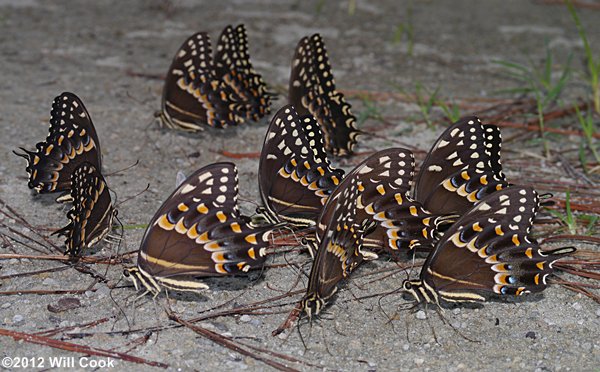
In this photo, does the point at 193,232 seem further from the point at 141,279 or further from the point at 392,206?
the point at 392,206

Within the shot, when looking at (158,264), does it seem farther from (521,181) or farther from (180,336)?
(521,181)

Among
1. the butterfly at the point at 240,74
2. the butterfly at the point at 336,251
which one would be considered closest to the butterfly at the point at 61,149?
the butterfly at the point at 240,74

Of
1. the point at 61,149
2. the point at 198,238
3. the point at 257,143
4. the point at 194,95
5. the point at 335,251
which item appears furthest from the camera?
the point at 257,143

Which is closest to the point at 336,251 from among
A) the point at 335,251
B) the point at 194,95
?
the point at 335,251

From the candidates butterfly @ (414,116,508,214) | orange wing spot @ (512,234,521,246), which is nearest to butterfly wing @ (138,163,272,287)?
butterfly @ (414,116,508,214)

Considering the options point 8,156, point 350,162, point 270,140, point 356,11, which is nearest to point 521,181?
point 350,162

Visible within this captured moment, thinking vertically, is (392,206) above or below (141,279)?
above

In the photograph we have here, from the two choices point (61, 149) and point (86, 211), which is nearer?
point (86, 211)

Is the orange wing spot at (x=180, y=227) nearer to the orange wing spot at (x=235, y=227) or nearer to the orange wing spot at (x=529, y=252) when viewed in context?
the orange wing spot at (x=235, y=227)
